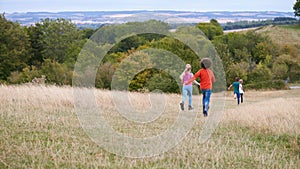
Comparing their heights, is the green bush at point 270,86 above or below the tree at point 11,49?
below

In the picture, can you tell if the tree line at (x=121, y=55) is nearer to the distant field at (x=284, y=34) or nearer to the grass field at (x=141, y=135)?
the distant field at (x=284, y=34)

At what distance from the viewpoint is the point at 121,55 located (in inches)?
2200

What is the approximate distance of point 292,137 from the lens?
9305mm

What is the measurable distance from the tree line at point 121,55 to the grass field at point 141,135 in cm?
2713

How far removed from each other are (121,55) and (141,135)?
47.2 m

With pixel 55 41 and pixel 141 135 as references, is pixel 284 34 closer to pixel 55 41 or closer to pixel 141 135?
pixel 55 41

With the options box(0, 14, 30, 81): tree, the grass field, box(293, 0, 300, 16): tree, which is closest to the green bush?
box(0, 14, 30, 81): tree

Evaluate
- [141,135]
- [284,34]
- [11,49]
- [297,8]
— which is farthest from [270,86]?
[297,8]

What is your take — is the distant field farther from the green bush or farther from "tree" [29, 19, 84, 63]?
"tree" [29, 19, 84, 63]

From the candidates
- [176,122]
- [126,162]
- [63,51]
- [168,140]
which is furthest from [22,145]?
[63,51]

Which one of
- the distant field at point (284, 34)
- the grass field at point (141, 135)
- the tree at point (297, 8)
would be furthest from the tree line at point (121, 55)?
the tree at point (297, 8)

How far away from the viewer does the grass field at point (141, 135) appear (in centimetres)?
Result: 675

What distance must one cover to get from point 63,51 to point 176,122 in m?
69.0

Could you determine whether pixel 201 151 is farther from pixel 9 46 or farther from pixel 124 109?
pixel 9 46
